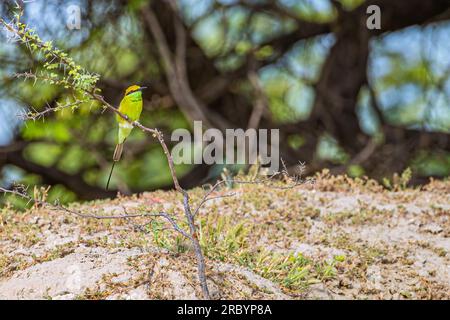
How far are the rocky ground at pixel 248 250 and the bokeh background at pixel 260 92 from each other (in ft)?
11.1

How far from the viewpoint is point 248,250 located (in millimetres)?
3789

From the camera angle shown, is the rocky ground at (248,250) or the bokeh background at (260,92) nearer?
the rocky ground at (248,250)

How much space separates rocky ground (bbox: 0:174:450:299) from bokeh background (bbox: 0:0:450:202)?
339 centimetres

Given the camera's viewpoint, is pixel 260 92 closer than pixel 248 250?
No

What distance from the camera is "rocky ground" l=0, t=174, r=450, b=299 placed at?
3.30 meters

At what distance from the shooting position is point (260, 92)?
29.2ft

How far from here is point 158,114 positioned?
8.49 m

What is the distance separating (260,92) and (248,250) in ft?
17.4

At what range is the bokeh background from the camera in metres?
8.15

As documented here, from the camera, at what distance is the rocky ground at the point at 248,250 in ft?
10.8

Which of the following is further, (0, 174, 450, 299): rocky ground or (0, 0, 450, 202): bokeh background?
(0, 0, 450, 202): bokeh background

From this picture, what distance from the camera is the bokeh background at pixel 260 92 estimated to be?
815 centimetres
